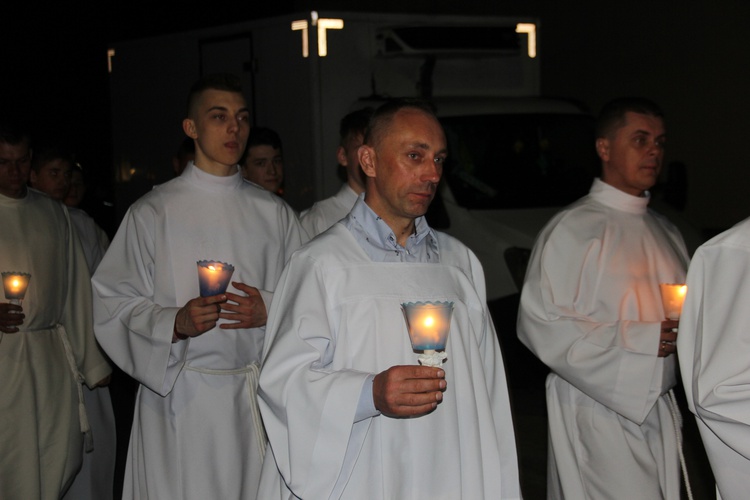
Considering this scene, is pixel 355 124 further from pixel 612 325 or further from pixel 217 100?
pixel 612 325

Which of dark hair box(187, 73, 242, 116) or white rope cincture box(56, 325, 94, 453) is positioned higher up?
dark hair box(187, 73, 242, 116)

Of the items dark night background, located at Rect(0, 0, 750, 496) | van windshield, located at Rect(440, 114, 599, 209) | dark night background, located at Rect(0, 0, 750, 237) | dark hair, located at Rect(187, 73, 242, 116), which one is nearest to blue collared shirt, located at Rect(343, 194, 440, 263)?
dark hair, located at Rect(187, 73, 242, 116)

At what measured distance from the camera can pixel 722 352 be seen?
3.87 metres

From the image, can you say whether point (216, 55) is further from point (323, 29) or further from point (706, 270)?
point (706, 270)

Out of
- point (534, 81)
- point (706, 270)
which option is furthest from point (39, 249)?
point (534, 81)

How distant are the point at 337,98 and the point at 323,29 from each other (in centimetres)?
70

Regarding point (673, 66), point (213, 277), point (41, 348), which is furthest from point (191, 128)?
point (673, 66)

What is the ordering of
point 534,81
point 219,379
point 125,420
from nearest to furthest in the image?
point 219,379
point 125,420
point 534,81

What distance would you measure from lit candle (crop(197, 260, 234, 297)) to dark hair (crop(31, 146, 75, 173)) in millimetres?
3118

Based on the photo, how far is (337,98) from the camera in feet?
37.2

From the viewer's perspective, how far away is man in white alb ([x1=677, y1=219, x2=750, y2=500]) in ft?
12.5

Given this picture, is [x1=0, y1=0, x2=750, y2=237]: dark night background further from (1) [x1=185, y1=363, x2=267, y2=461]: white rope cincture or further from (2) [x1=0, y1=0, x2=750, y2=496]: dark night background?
(1) [x1=185, y1=363, x2=267, y2=461]: white rope cincture

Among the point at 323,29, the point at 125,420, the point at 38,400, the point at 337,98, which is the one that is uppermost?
the point at 323,29

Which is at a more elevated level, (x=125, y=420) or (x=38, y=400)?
(x=38, y=400)
